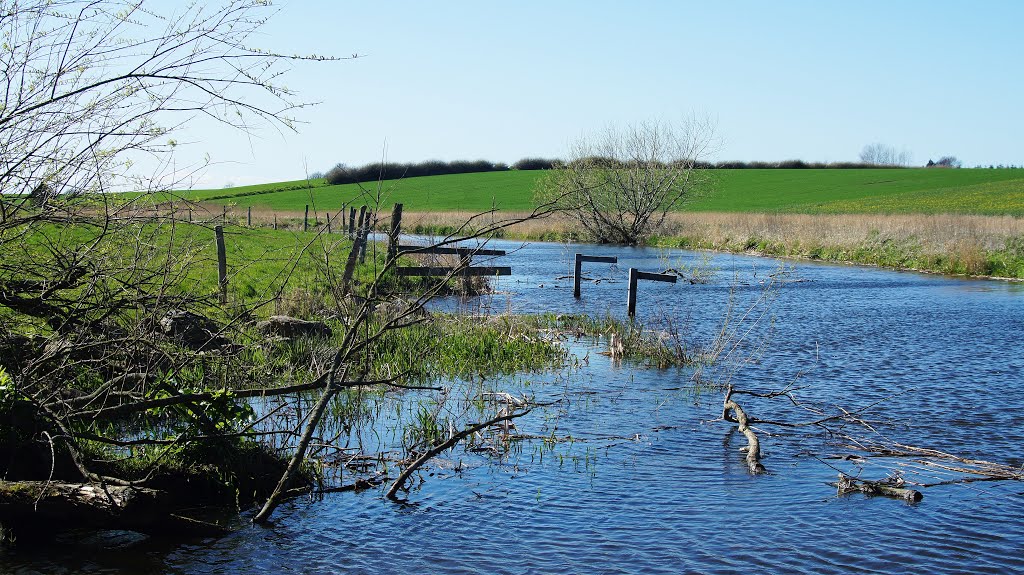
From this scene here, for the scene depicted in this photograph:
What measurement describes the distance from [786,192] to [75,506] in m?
79.8

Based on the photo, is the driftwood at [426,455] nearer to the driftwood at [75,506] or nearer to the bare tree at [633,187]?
the driftwood at [75,506]

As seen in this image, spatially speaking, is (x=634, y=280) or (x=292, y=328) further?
(x=634, y=280)

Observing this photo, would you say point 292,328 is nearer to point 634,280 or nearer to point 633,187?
point 634,280

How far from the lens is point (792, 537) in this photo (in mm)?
6809

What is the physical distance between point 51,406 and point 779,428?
746 cm

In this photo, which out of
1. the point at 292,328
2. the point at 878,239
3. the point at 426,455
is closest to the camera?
the point at 426,455

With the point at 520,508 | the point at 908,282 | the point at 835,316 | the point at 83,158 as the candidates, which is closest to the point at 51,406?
the point at 83,158

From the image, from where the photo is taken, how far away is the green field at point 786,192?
6412cm

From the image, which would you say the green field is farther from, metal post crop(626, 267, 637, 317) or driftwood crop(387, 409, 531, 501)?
driftwood crop(387, 409, 531, 501)

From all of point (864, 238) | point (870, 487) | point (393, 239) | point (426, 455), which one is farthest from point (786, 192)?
point (426, 455)

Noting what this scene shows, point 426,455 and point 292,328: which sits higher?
point 292,328

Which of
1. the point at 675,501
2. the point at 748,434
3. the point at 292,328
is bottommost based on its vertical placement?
the point at 675,501

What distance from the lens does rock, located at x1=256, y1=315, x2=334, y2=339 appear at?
12.8 meters

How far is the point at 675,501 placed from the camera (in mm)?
7617
